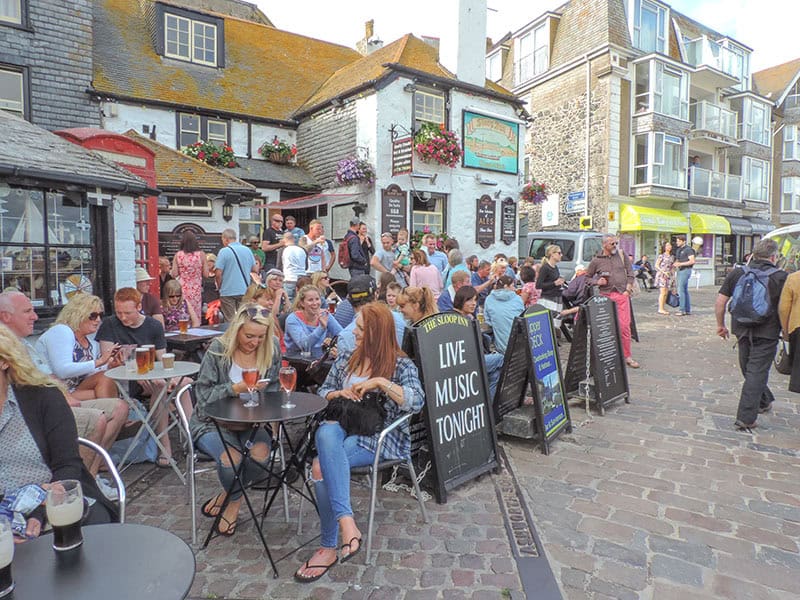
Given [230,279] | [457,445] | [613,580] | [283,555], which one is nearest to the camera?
[613,580]

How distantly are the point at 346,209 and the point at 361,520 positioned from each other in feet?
35.9

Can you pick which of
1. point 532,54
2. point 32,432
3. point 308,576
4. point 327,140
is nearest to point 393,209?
point 327,140

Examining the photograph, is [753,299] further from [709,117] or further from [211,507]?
[709,117]

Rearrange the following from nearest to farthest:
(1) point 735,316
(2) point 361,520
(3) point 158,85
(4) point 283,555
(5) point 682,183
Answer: (4) point 283,555 → (2) point 361,520 → (1) point 735,316 → (3) point 158,85 → (5) point 682,183

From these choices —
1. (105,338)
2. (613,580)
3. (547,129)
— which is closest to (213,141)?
(105,338)

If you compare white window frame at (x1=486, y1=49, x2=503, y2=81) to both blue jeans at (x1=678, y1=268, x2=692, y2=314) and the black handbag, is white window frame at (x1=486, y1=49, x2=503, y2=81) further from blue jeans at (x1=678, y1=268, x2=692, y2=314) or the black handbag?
the black handbag

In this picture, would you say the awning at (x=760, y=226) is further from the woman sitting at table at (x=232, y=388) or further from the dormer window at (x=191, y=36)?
the woman sitting at table at (x=232, y=388)

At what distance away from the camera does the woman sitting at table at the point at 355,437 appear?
296 cm

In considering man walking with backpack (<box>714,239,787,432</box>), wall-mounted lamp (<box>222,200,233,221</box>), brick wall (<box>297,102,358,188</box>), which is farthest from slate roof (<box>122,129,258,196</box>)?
man walking with backpack (<box>714,239,787,432</box>)

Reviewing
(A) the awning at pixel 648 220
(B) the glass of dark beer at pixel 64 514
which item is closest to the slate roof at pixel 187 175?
(B) the glass of dark beer at pixel 64 514

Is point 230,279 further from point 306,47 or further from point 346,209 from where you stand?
point 306,47

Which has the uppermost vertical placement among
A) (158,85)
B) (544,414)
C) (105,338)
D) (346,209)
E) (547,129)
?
(547,129)

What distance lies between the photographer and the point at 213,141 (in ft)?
44.4

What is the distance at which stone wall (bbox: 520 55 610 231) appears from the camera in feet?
70.2
